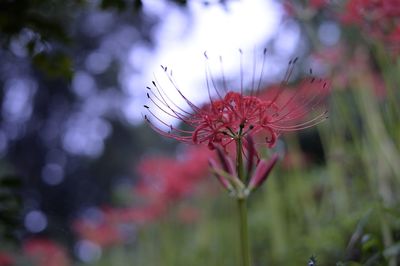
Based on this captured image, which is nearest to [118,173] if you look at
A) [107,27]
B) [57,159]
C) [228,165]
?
[57,159]

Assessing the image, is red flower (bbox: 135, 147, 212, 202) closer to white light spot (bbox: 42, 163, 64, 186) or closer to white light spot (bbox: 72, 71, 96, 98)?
white light spot (bbox: 42, 163, 64, 186)

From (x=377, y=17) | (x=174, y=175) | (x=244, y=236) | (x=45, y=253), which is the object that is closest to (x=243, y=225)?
(x=244, y=236)

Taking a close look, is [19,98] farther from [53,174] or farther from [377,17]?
[377,17]

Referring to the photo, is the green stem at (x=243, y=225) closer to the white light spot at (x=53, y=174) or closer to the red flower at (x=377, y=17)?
the red flower at (x=377, y=17)

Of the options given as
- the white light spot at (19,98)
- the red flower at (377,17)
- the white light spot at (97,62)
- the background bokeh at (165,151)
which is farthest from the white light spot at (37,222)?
the red flower at (377,17)

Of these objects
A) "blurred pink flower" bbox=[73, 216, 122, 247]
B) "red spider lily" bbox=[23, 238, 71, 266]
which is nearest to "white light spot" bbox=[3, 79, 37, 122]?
"red spider lily" bbox=[23, 238, 71, 266]

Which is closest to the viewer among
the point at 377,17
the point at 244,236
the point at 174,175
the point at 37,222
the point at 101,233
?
Answer: the point at 244,236

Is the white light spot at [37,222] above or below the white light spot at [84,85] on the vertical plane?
below

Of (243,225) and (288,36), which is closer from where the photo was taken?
(243,225)

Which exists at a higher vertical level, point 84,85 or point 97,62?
point 97,62
